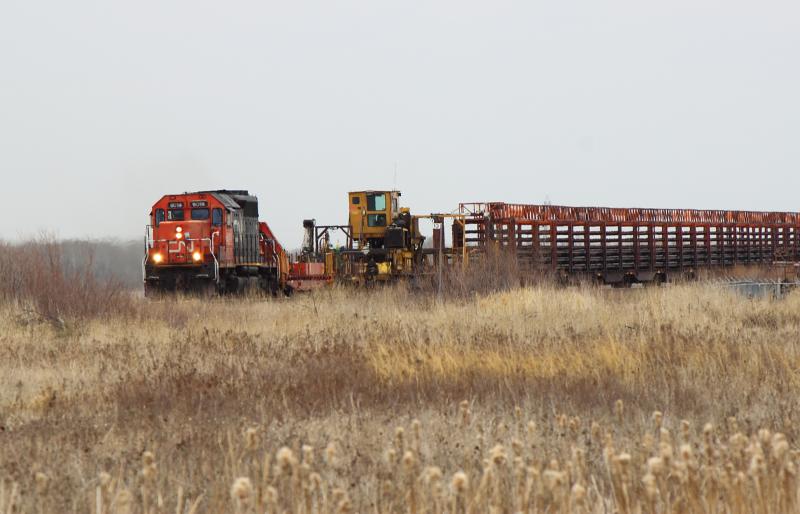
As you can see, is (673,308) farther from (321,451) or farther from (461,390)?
(321,451)

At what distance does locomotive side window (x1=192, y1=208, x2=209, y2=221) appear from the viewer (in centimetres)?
2559

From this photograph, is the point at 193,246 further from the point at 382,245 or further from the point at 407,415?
the point at 407,415

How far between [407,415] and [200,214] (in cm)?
1859

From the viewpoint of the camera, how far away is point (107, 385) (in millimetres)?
10148

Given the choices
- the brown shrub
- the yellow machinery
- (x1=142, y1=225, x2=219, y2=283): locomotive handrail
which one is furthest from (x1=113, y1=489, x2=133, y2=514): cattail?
the yellow machinery

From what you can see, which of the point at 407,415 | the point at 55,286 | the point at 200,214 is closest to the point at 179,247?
the point at 200,214

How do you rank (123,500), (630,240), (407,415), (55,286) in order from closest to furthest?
(123,500)
(407,415)
(55,286)
(630,240)

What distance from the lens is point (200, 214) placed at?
25.7 metres

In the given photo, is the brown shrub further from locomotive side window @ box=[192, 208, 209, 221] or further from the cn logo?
locomotive side window @ box=[192, 208, 209, 221]

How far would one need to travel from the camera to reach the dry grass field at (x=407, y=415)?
14.9ft

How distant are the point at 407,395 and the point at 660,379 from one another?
106 inches

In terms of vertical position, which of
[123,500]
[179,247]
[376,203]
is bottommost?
[123,500]

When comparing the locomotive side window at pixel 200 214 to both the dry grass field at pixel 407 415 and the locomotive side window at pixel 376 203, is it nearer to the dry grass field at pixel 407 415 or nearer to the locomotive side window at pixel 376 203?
the locomotive side window at pixel 376 203

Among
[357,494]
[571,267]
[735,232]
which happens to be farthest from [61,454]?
[735,232]
